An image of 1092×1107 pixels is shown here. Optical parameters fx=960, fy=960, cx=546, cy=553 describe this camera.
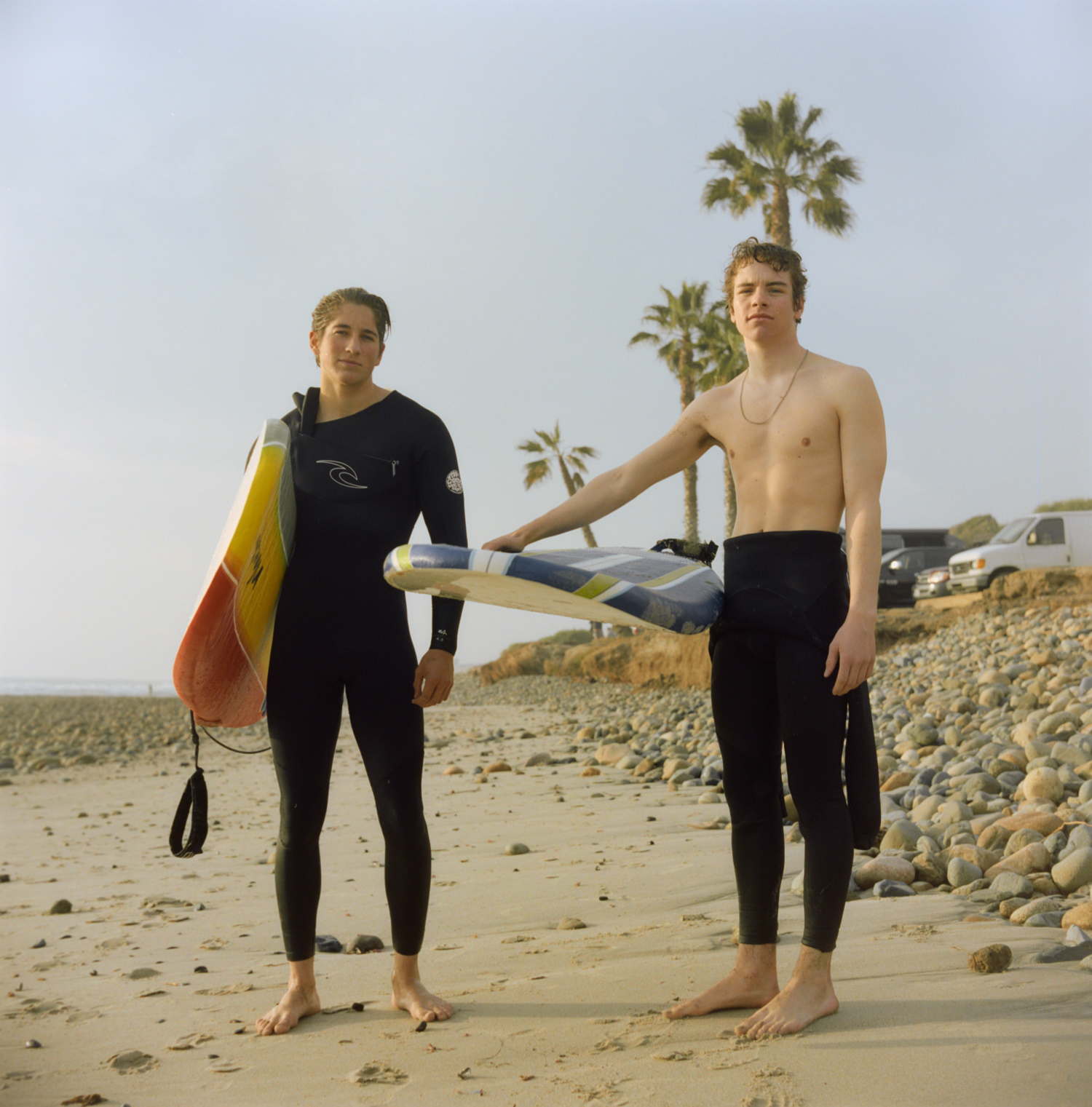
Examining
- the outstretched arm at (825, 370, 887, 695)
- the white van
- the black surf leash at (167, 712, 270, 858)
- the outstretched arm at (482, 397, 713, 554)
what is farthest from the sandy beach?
the white van

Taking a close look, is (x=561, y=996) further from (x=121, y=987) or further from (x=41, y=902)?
(x=41, y=902)

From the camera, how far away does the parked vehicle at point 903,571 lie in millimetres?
17516

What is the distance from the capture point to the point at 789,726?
7.73ft

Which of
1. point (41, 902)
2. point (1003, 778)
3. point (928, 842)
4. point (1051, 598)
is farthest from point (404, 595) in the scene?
point (1051, 598)

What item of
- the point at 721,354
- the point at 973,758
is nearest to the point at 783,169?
the point at 721,354

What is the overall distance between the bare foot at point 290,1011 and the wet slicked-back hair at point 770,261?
7.26ft

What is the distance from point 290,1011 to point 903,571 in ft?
54.8

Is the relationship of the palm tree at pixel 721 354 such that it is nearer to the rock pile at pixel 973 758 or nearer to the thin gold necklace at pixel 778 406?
the rock pile at pixel 973 758

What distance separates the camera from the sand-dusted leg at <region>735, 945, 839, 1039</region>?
2195 mm

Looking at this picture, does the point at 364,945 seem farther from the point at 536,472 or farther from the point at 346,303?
the point at 536,472

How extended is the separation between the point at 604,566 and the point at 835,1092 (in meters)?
1.23

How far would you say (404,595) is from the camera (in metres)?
2.78

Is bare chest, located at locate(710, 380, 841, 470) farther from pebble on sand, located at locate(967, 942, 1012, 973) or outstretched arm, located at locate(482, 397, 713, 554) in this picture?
pebble on sand, located at locate(967, 942, 1012, 973)

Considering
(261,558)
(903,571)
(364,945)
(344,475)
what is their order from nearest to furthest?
1. (261,558)
2. (344,475)
3. (364,945)
4. (903,571)
